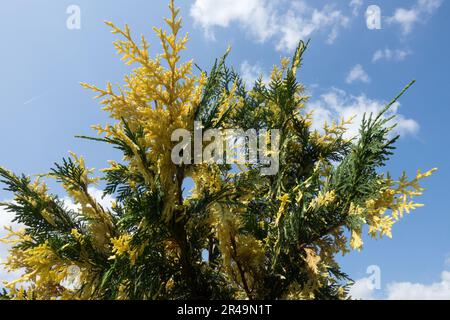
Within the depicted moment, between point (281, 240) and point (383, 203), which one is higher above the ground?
point (383, 203)

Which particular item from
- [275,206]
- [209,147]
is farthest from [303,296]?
[209,147]

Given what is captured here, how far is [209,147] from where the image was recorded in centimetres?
563

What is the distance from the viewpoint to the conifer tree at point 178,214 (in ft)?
17.0

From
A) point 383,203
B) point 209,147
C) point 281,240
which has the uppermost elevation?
point 209,147

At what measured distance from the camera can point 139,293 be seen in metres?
5.59

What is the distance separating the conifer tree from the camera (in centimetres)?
519

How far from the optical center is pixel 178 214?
5.39 metres

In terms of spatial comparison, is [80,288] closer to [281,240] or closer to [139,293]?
[139,293]
